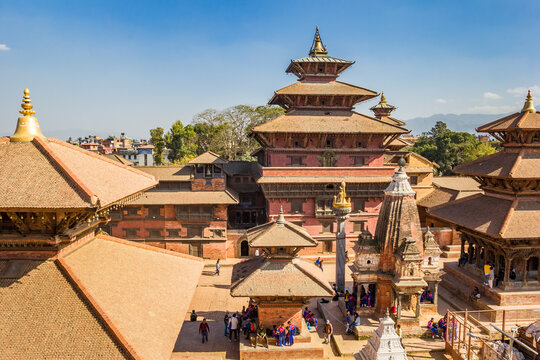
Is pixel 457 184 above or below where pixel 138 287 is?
above

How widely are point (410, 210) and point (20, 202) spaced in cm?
1499

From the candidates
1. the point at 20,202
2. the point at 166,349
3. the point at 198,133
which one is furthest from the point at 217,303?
the point at 198,133

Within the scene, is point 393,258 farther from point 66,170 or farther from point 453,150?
point 453,150

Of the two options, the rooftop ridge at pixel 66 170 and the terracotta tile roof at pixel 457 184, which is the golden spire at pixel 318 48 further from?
the rooftop ridge at pixel 66 170

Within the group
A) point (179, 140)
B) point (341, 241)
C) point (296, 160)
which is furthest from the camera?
point (179, 140)

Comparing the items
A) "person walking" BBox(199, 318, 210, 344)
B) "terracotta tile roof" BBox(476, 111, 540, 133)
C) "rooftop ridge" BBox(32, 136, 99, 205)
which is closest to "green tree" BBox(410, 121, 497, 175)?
"terracotta tile roof" BBox(476, 111, 540, 133)

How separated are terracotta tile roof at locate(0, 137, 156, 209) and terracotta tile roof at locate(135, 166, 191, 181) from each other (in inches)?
716

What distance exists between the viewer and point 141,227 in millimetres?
27406

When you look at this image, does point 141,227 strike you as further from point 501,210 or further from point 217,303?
point 501,210

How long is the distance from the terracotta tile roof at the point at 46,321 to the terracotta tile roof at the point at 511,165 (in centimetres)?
1837

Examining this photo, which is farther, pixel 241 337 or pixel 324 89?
pixel 324 89

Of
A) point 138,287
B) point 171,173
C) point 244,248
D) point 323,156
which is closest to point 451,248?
point 323,156

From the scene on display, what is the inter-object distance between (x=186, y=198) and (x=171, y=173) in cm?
276

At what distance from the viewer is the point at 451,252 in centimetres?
2784
